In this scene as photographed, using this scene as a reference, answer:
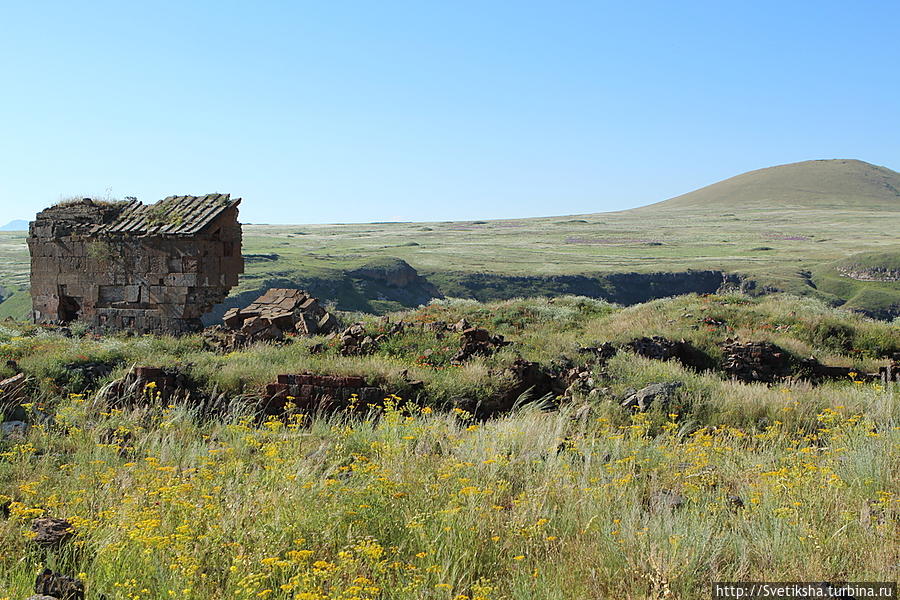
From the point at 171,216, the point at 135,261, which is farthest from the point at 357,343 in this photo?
the point at 135,261

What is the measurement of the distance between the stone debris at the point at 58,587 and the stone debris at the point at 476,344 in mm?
7865

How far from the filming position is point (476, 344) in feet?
38.7

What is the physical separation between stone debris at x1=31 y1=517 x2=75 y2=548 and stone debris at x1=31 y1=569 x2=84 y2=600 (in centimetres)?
49

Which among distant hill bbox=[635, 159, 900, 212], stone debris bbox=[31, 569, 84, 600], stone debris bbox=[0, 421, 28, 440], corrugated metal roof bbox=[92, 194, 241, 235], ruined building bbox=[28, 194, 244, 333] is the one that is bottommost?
stone debris bbox=[0, 421, 28, 440]

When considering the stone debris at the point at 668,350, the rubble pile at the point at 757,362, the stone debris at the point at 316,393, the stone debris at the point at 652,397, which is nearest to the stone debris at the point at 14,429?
the stone debris at the point at 316,393

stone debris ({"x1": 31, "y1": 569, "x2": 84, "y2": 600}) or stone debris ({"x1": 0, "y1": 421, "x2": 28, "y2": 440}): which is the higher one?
stone debris ({"x1": 31, "y1": 569, "x2": 84, "y2": 600})

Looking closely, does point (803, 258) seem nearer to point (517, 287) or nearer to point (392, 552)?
point (517, 287)

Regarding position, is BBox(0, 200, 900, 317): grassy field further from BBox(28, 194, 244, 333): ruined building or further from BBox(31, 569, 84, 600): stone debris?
BBox(31, 569, 84, 600): stone debris

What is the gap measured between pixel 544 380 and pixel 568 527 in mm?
6162

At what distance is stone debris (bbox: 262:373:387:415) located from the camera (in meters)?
8.49

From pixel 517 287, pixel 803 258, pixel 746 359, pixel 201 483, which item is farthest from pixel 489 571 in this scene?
pixel 803 258

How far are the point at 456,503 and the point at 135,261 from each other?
13834mm

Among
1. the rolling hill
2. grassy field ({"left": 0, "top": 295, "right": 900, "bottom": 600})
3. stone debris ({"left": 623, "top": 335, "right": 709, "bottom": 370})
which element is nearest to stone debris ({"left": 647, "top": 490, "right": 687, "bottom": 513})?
grassy field ({"left": 0, "top": 295, "right": 900, "bottom": 600})

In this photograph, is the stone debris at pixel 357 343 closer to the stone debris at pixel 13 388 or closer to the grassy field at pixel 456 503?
the grassy field at pixel 456 503
